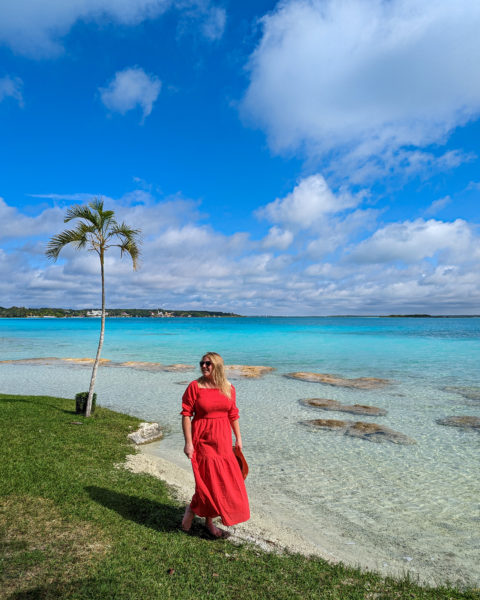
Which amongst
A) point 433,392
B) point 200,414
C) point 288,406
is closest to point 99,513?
→ point 200,414

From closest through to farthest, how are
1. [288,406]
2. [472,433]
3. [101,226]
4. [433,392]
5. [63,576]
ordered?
[63,576]
[101,226]
[472,433]
[288,406]
[433,392]

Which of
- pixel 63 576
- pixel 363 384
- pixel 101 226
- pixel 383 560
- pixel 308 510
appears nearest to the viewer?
pixel 63 576

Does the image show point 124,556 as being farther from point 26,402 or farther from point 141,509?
point 26,402

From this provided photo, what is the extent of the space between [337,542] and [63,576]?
466 centimetres

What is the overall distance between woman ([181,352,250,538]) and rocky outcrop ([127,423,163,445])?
22.5ft

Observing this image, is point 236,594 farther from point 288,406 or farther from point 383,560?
point 288,406

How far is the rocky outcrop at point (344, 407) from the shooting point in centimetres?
1712

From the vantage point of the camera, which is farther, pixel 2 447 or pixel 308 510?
pixel 2 447

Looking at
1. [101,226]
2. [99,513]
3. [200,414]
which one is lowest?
[99,513]

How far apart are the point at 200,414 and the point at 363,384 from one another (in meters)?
22.0

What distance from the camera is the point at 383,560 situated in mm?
6082

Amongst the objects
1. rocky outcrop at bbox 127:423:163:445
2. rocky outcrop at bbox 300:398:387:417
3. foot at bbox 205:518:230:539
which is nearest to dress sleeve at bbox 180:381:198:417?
foot at bbox 205:518:230:539

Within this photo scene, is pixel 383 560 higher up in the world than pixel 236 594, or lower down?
lower down

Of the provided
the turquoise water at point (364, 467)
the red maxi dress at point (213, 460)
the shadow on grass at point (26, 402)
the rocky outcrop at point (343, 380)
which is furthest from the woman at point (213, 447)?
the rocky outcrop at point (343, 380)
